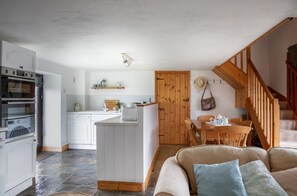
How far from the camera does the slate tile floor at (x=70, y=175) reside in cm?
283

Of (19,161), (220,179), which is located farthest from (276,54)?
(19,161)

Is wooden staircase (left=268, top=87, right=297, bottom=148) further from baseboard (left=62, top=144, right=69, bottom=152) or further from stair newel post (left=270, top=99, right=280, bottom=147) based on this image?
baseboard (left=62, top=144, right=69, bottom=152)

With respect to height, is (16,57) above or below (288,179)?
above

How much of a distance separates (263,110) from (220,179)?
2858 mm

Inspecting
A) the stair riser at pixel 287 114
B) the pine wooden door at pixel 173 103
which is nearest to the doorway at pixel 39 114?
the pine wooden door at pixel 173 103

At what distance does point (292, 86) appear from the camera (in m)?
4.47

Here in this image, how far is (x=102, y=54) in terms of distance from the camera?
3729 millimetres

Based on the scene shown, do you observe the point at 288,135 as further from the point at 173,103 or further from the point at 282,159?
the point at 173,103

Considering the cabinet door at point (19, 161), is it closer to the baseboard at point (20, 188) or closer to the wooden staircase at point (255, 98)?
the baseboard at point (20, 188)

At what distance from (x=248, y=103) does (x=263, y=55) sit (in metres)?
1.98

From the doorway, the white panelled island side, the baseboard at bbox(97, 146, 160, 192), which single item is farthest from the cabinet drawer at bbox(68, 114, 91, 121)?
the baseboard at bbox(97, 146, 160, 192)

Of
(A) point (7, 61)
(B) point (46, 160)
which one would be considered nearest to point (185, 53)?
(A) point (7, 61)

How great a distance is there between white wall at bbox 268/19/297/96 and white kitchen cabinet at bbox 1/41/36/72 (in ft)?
17.4

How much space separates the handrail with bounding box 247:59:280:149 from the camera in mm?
3348
